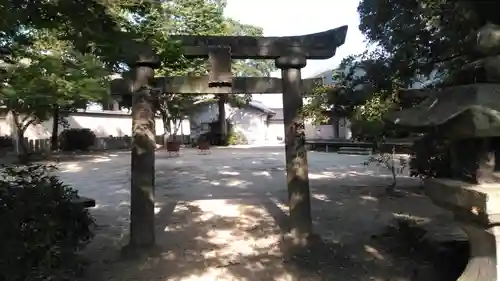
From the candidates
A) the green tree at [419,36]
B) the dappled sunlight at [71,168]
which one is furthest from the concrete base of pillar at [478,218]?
the dappled sunlight at [71,168]

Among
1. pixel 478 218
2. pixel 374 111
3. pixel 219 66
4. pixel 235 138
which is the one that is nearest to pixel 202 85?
pixel 219 66

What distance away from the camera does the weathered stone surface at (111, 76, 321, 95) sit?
6.59 meters

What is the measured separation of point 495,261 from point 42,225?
3753 mm

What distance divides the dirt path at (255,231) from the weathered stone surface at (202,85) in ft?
7.39

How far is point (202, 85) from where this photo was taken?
6.66 meters

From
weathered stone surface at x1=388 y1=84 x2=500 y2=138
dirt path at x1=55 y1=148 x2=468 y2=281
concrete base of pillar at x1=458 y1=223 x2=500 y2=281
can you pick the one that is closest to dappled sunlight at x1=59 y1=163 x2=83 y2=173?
dirt path at x1=55 y1=148 x2=468 y2=281

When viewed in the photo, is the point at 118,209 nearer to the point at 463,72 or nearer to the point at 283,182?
the point at 283,182

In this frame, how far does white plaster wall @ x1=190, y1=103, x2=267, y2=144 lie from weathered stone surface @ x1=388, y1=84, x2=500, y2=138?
36.7m

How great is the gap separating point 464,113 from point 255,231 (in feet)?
16.2

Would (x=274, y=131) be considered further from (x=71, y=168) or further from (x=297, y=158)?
(x=297, y=158)

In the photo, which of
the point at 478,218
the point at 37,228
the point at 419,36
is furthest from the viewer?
the point at 419,36

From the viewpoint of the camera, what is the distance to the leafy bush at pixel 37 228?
3.81 meters

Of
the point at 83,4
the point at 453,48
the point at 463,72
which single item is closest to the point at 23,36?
the point at 83,4

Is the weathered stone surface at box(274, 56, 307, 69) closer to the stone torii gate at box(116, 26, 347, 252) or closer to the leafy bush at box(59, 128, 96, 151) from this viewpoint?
the stone torii gate at box(116, 26, 347, 252)
